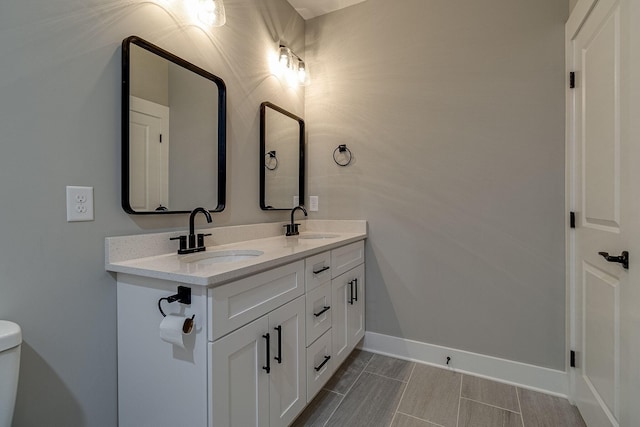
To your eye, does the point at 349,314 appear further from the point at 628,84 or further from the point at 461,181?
the point at 628,84

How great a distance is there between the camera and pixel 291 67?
2176mm

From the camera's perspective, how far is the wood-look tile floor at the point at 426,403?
4.86 ft

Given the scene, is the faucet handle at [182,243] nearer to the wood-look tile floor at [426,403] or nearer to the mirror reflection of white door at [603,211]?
the wood-look tile floor at [426,403]

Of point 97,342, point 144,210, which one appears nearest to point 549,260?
point 144,210

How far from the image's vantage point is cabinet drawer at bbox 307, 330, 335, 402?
4.71 feet

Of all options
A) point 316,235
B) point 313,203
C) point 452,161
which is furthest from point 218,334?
point 452,161

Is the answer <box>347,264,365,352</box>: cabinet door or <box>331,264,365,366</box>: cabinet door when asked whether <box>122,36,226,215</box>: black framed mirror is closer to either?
<box>331,264,365,366</box>: cabinet door

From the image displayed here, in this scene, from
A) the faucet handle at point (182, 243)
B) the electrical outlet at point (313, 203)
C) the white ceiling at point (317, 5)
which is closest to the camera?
the faucet handle at point (182, 243)

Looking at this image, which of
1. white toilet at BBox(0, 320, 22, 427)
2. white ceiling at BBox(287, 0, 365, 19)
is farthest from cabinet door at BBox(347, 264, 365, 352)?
white ceiling at BBox(287, 0, 365, 19)

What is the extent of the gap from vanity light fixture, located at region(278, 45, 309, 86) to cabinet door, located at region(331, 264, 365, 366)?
1505mm

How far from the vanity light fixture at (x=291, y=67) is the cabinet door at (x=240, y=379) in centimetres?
178

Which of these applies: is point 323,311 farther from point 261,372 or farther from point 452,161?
point 452,161

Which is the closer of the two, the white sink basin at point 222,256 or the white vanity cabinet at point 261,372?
the white vanity cabinet at point 261,372

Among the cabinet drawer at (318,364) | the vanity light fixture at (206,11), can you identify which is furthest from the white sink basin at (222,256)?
the vanity light fixture at (206,11)
